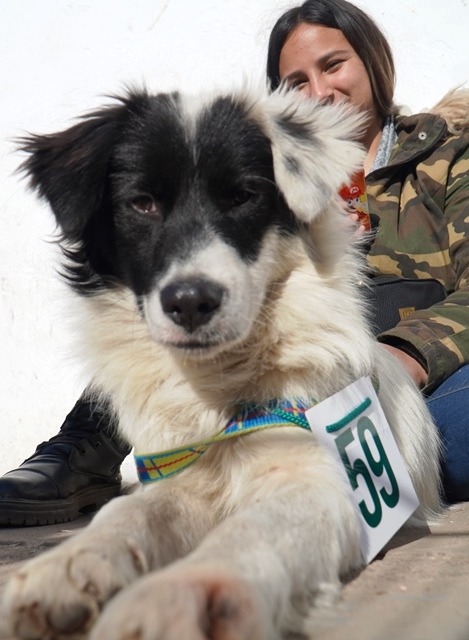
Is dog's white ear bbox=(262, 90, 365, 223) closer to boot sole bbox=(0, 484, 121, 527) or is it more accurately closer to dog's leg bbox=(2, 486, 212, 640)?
dog's leg bbox=(2, 486, 212, 640)

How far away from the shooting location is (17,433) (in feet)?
16.7

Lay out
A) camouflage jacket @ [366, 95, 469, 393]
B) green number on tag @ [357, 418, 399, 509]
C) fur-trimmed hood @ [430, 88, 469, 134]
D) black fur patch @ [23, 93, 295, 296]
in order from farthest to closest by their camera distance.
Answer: fur-trimmed hood @ [430, 88, 469, 134] → camouflage jacket @ [366, 95, 469, 393] → black fur patch @ [23, 93, 295, 296] → green number on tag @ [357, 418, 399, 509]

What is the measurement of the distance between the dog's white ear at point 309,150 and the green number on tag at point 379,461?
2.15 ft

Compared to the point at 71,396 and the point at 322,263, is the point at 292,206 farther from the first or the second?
the point at 71,396

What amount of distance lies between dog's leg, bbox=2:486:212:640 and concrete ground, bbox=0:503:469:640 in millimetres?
101

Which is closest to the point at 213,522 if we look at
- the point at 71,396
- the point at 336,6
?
the point at 336,6

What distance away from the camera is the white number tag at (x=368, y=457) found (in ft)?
6.55

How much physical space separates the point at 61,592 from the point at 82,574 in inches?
2.3

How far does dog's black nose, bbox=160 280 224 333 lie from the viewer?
195 centimetres

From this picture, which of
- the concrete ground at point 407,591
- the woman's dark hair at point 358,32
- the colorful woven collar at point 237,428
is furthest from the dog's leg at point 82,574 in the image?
the woman's dark hair at point 358,32

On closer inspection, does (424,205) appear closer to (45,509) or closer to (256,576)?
(45,509)

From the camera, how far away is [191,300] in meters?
1.95

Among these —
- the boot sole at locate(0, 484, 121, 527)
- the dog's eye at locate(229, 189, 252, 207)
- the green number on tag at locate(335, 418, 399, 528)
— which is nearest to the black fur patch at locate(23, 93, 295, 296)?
the dog's eye at locate(229, 189, 252, 207)

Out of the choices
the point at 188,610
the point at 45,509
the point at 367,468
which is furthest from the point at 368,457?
the point at 45,509
